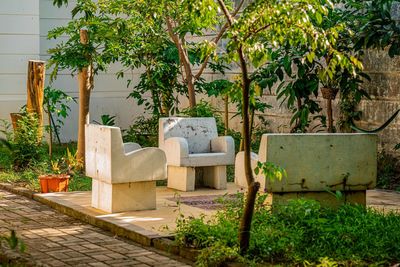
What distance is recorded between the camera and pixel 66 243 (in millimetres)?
8094

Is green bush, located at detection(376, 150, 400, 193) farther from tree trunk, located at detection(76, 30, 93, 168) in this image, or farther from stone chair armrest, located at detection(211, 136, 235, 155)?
tree trunk, located at detection(76, 30, 93, 168)

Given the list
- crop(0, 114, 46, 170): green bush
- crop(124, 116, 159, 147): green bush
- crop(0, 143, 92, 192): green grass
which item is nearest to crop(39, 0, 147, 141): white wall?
crop(124, 116, 159, 147): green bush

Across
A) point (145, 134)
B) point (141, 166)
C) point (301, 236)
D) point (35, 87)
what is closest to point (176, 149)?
point (141, 166)

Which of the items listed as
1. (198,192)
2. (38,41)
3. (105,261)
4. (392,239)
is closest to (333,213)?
(392,239)

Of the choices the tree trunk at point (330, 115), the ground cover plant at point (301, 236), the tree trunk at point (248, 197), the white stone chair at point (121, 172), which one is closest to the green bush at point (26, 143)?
the white stone chair at point (121, 172)

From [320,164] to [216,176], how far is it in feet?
10.0

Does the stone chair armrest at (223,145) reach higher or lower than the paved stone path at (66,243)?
higher

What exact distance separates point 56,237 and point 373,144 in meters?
3.13

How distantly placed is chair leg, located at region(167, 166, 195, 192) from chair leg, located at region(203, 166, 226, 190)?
318mm

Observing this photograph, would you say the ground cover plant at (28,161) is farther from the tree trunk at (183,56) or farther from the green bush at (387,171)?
the green bush at (387,171)

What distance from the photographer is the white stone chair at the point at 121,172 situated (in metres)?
9.32

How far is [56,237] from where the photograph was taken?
330 inches

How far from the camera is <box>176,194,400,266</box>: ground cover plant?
6.88 m

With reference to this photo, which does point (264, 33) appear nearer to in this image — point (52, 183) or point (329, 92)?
point (52, 183)
